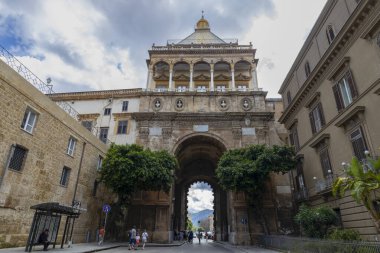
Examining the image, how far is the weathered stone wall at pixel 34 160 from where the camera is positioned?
1251cm

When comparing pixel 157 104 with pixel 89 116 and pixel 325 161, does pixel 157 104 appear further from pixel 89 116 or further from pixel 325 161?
pixel 325 161

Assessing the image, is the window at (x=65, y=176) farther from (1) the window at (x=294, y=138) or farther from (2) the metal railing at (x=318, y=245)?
(1) the window at (x=294, y=138)

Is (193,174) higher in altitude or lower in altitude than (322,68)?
lower

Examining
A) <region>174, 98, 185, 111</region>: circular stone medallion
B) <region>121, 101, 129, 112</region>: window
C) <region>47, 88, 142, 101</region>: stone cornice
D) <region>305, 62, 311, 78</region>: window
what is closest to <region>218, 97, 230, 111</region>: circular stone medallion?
<region>174, 98, 185, 111</region>: circular stone medallion

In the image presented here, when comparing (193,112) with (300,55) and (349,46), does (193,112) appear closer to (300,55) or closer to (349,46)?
(300,55)

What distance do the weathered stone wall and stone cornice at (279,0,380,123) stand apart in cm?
1892

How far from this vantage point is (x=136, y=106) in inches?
1170

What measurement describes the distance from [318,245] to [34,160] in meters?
16.1

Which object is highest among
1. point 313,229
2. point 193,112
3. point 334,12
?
point 334,12

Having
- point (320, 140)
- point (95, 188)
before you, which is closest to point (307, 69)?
point (320, 140)

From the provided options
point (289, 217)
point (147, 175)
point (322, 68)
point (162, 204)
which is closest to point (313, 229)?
point (289, 217)

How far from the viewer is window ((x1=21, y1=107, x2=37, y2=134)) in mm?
14003

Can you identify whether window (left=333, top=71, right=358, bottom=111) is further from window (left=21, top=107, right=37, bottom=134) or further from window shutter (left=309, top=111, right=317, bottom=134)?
window (left=21, top=107, right=37, bottom=134)

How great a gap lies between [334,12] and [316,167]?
37.5ft
